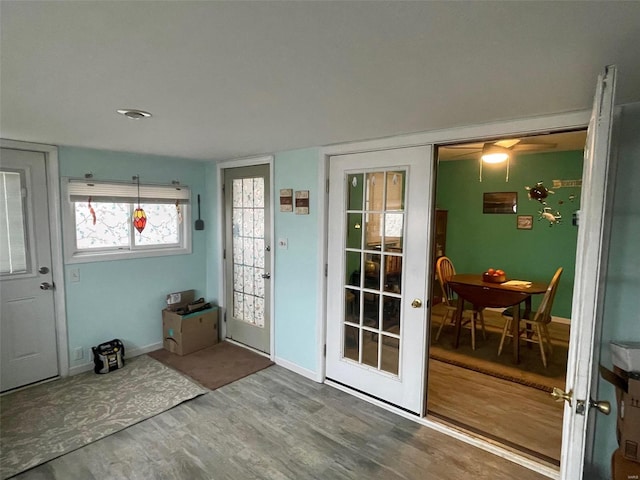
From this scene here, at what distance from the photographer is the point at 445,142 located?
92.6 inches

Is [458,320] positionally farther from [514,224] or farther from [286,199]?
[286,199]

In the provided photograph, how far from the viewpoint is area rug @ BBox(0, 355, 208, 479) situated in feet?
7.46

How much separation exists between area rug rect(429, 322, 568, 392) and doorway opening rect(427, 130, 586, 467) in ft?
0.03

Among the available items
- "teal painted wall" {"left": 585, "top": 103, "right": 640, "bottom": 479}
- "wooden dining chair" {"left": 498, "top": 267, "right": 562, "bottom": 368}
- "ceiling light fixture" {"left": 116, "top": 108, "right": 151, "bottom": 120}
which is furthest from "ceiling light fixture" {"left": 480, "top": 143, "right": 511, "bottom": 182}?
"ceiling light fixture" {"left": 116, "top": 108, "right": 151, "bottom": 120}

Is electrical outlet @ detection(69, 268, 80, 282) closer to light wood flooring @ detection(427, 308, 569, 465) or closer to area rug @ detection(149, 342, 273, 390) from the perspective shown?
area rug @ detection(149, 342, 273, 390)

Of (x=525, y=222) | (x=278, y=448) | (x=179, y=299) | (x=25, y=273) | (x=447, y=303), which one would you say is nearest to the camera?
(x=278, y=448)

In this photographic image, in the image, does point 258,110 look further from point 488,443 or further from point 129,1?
point 488,443

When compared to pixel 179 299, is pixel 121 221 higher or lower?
higher

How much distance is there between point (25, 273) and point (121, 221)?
0.89 meters

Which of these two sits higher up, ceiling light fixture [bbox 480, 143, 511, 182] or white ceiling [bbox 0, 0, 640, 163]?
ceiling light fixture [bbox 480, 143, 511, 182]

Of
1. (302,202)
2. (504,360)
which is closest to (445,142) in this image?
(302,202)

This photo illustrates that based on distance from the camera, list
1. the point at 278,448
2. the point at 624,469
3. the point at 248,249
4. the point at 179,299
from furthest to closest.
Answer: the point at 179,299
the point at 248,249
the point at 278,448
the point at 624,469

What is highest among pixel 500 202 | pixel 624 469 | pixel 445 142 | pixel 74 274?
pixel 445 142

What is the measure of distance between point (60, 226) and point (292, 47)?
3002 millimetres
